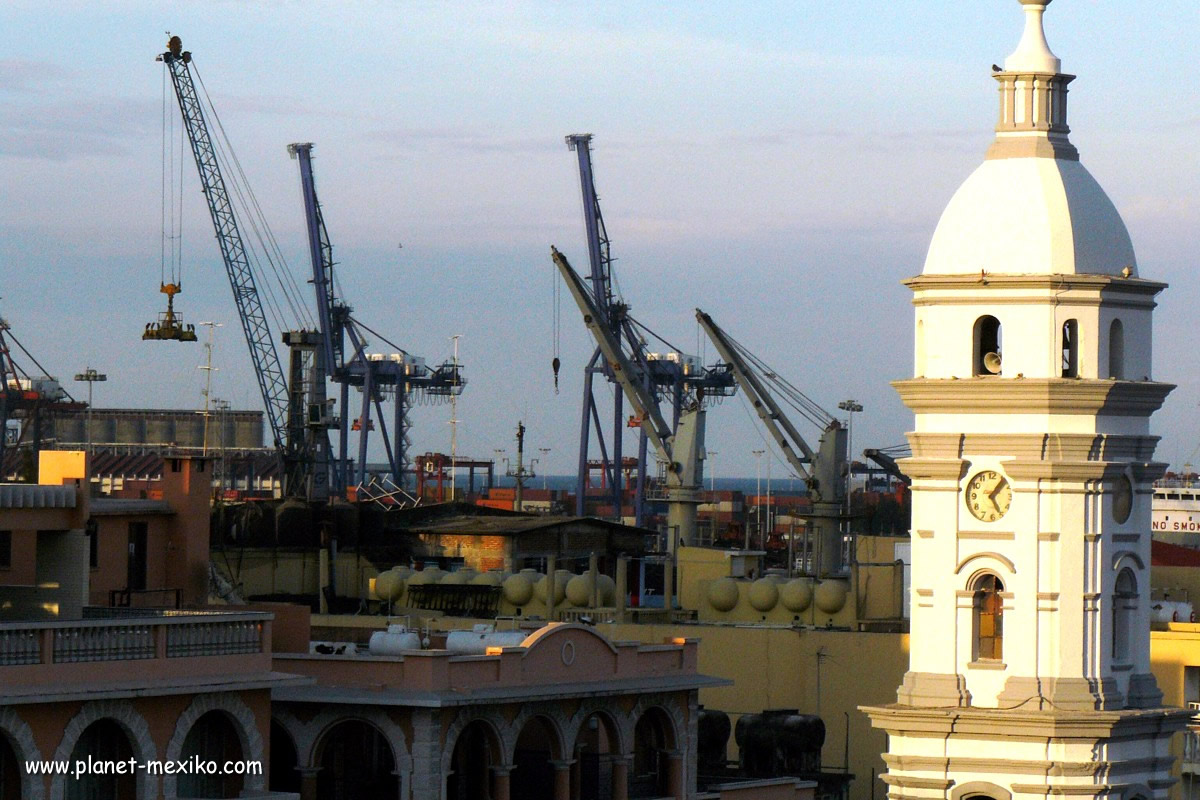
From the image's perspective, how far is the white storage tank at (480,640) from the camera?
49.4 metres

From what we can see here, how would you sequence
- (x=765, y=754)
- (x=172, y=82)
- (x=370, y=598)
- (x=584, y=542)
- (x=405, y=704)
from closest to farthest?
(x=405, y=704) → (x=765, y=754) → (x=370, y=598) → (x=584, y=542) → (x=172, y=82)

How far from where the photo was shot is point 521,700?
1885 inches

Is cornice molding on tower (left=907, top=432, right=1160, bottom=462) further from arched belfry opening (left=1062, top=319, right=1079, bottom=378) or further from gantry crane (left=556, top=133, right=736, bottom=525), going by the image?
gantry crane (left=556, top=133, right=736, bottom=525)

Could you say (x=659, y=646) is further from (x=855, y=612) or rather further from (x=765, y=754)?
(x=855, y=612)

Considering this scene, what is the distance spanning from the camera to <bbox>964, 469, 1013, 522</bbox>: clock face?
44375 millimetres

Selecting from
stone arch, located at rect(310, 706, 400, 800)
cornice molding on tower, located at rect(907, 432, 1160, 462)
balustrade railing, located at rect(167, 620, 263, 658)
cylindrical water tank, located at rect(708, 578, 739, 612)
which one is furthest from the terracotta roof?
balustrade railing, located at rect(167, 620, 263, 658)

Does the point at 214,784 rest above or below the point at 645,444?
below

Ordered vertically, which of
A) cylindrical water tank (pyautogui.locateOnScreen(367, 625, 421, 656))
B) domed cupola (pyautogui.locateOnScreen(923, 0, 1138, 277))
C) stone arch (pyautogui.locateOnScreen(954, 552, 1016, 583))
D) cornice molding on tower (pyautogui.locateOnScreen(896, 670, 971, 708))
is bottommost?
cornice molding on tower (pyautogui.locateOnScreen(896, 670, 971, 708))

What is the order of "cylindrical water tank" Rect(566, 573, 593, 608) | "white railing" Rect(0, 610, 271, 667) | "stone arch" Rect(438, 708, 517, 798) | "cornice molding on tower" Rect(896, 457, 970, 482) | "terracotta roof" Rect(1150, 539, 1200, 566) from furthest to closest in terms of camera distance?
1. "terracotta roof" Rect(1150, 539, 1200, 566)
2. "cylindrical water tank" Rect(566, 573, 593, 608)
3. "stone arch" Rect(438, 708, 517, 798)
4. "cornice molding on tower" Rect(896, 457, 970, 482)
5. "white railing" Rect(0, 610, 271, 667)

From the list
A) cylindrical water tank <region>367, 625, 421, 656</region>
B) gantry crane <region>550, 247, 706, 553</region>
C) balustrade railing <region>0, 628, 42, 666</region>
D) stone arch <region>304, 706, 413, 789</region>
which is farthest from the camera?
gantry crane <region>550, 247, 706, 553</region>

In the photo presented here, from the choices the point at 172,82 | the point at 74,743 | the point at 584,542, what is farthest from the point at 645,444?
the point at 74,743

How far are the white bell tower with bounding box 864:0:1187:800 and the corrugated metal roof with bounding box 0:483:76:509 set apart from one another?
Result: 49.1 feet

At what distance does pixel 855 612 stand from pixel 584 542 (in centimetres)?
1700

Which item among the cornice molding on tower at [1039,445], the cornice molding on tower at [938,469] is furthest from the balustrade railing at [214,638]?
the cornice molding on tower at [1039,445]
